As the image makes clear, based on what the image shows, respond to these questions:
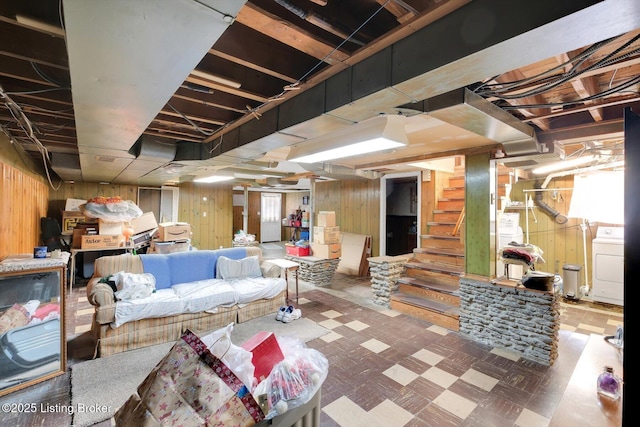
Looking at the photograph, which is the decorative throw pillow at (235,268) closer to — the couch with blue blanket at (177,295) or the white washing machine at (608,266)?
the couch with blue blanket at (177,295)

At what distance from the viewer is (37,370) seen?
237cm

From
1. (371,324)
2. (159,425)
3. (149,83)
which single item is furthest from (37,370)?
(371,324)

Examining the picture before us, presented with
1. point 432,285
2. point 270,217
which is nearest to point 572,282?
point 432,285

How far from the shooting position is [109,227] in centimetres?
494

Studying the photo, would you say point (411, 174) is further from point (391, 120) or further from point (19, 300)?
point (19, 300)

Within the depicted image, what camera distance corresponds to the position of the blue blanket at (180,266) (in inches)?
141

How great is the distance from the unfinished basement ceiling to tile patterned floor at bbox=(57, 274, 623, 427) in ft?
6.98

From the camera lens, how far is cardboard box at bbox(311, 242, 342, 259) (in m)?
5.59

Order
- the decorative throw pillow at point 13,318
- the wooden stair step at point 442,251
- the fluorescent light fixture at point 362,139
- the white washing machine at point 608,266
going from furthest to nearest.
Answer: the white washing machine at point 608,266
the wooden stair step at point 442,251
the decorative throw pillow at point 13,318
the fluorescent light fixture at point 362,139

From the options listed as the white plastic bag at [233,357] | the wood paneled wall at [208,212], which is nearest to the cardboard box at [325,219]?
the wood paneled wall at [208,212]

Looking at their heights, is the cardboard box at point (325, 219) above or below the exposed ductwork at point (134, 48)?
below

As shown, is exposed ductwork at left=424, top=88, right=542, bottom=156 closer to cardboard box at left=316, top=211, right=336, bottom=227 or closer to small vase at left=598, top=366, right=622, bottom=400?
small vase at left=598, top=366, right=622, bottom=400

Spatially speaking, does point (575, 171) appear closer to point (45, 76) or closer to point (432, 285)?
point (432, 285)

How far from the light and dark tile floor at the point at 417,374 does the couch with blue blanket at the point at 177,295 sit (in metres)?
0.46
